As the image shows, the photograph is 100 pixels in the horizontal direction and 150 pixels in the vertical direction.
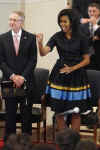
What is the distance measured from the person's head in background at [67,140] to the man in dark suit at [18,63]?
2.04 meters

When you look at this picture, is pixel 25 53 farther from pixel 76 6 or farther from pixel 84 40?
pixel 76 6

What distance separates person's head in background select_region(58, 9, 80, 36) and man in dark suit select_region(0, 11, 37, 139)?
1.66ft

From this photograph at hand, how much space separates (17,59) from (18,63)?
49mm

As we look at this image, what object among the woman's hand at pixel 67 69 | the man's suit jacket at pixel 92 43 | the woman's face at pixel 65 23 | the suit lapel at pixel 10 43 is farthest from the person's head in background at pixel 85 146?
the suit lapel at pixel 10 43

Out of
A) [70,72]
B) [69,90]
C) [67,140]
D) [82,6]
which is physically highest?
[82,6]

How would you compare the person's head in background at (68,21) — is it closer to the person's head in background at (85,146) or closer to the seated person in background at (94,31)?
the seated person in background at (94,31)

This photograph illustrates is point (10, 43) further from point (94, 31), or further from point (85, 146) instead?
point (85, 146)

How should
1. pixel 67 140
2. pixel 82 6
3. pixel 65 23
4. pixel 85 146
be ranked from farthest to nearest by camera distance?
pixel 82 6 < pixel 65 23 < pixel 67 140 < pixel 85 146

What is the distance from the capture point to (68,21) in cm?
454

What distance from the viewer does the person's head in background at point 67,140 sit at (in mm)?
2582

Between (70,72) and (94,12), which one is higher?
(94,12)

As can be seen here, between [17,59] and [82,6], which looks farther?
[82,6]

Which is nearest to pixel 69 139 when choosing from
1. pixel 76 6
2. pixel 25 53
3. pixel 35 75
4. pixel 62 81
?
pixel 62 81

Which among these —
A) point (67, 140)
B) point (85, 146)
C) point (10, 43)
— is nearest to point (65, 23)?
point (10, 43)
